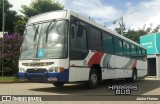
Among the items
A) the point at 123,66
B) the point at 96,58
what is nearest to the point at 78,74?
the point at 96,58

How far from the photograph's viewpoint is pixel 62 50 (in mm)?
11477

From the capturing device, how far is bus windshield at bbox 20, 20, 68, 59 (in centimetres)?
1158

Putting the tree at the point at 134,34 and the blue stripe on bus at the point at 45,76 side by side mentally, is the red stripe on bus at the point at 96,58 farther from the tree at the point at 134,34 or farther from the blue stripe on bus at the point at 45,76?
the tree at the point at 134,34

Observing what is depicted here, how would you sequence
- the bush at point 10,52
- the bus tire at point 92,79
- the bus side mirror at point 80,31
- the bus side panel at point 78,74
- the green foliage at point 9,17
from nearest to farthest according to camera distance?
the bus side panel at point 78,74 < the bus side mirror at point 80,31 < the bus tire at point 92,79 < the bush at point 10,52 < the green foliage at point 9,17

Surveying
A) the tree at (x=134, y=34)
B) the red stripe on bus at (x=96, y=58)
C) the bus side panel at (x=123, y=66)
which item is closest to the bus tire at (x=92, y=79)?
the red stripe on bus at (x=96, y=58)

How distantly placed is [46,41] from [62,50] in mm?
863

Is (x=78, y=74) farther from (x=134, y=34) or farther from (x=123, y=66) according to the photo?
(x=134, y=34)

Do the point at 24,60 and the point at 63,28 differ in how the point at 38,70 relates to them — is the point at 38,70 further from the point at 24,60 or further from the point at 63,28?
the point at 63,28

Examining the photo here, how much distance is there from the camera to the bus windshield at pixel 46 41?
11579 mm

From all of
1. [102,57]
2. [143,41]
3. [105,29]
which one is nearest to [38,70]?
[102,57]

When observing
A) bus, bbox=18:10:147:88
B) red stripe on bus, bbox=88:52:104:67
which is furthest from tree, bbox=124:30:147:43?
red stripe on bus, bbox=88:52:104:67

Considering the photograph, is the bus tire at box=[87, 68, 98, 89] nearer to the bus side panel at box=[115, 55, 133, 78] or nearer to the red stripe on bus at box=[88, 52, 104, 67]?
the red stripe on bus at box=[88, 52, 104, 67]

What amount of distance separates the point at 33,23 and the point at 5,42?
419 inches

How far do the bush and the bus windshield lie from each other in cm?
959
